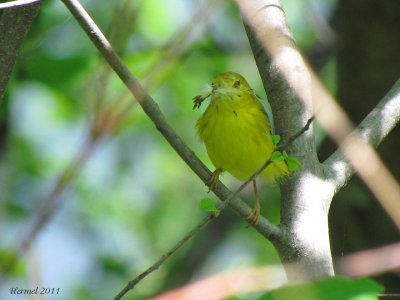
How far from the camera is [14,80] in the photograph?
279 centimetres

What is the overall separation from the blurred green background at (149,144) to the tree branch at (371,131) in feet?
3.03

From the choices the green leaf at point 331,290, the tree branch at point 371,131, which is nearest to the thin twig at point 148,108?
the tree branch at point 371,131

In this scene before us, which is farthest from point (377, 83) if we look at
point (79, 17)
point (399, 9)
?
point (79, 17)

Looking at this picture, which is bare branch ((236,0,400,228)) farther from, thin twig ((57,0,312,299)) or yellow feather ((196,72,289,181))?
yellow feather ((196,72,289,181))

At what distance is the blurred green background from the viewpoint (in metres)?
2.95

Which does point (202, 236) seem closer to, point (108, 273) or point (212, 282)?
point (108, 273)

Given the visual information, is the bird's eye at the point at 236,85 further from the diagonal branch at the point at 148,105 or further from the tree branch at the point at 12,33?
the tree branch at the point at 12,33

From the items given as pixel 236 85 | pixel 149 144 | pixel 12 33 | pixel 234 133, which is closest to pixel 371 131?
pixel 234 133

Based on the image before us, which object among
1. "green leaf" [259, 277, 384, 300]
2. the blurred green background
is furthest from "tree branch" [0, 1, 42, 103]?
"green leaf" [259, 277, 384, 300]

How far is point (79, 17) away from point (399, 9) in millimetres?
3314

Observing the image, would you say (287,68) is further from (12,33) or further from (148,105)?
(12,33)

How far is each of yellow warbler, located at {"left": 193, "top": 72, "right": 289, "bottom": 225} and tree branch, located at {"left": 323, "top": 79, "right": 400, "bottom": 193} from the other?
0.63m

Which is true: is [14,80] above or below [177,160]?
below

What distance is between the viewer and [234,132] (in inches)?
138
